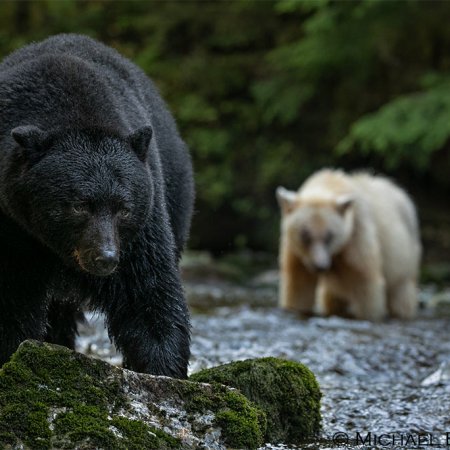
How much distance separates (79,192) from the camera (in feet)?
13.1

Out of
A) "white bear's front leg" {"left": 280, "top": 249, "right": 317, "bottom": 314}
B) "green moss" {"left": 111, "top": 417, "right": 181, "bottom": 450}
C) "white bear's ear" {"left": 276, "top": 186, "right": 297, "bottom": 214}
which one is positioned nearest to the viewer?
"green moss" {"left": 111, "top": 417, "right": 181, "bottom": 450}

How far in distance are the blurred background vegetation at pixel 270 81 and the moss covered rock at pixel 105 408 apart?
8487 mm

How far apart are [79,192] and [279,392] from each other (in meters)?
1.43

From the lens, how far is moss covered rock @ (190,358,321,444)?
4457mm

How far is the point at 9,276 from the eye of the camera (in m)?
4.38

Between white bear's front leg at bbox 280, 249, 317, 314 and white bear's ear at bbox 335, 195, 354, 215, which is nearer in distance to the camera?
white bear's ear at bbox 335, 195, 354, 215

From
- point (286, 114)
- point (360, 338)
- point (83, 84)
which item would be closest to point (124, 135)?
point (83, 84)

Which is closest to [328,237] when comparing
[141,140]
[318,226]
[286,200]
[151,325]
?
[318,226]

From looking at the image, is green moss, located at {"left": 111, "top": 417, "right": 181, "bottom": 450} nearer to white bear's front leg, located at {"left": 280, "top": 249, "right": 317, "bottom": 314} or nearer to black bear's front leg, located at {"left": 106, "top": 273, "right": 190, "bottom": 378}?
black bear's front leg, located at {"left": 106, "top": 273, "right": 190, "bottom": 378}

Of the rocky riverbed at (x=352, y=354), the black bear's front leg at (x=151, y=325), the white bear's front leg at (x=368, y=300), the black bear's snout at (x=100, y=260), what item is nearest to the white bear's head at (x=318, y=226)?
the white bear's front leg at (x=368, y=300)

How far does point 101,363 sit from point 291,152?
37.6ft

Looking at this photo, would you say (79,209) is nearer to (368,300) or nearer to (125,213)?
(125,213)

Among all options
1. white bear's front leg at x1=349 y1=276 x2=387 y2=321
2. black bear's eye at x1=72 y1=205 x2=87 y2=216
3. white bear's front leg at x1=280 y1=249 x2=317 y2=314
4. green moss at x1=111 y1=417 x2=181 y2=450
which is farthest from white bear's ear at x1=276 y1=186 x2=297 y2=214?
green moss at x1=111 y1=417 x2=181 y2=450

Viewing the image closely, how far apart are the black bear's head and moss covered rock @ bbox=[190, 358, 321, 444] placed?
0.93 meters
